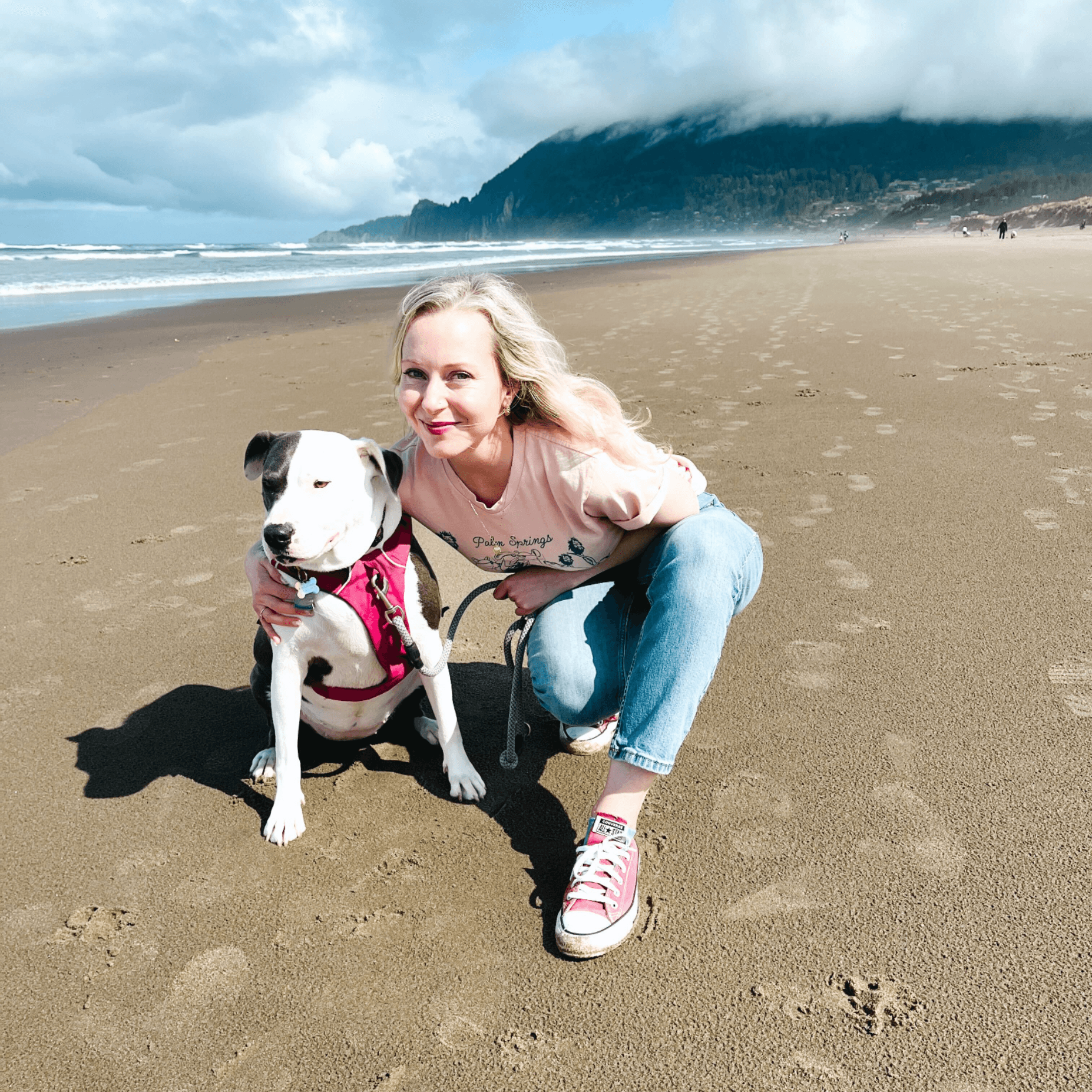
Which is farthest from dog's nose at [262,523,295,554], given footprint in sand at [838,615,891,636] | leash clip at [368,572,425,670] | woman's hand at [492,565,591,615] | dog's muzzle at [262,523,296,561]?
footprint in sand at [838,615,891,636]

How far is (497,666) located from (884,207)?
5591 inches

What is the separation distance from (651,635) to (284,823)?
3.77 ft

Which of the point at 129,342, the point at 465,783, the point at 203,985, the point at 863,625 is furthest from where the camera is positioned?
the point at 129,342

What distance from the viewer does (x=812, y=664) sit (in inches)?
112

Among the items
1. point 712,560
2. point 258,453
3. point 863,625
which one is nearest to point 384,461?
point 258,453

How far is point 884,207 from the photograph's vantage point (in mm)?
123125

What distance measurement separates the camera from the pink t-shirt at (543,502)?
2123mm

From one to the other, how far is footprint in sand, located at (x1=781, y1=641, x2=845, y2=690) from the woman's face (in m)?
1.49

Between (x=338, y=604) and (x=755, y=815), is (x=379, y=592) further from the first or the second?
(x=755, y=815)

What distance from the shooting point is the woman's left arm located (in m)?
2.30

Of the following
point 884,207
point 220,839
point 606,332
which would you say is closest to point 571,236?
point 884,207

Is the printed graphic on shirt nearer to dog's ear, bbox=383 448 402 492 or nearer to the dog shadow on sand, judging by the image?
dog's ear, bbox=383 448 402 492

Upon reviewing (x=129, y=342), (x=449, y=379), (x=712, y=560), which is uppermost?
(x=449, y=379)

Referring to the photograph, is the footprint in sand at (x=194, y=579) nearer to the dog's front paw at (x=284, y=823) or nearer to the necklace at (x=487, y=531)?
the dog's front paw at (x=284, y=823)
